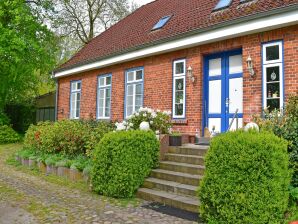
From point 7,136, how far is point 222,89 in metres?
13.3

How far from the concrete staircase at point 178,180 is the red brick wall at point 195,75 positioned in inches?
95.9

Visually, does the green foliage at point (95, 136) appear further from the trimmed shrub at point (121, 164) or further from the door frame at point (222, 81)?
the door frame at point (222, 81)

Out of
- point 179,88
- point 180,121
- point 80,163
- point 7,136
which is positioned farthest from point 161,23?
point 7,136

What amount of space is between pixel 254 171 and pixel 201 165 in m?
2.56

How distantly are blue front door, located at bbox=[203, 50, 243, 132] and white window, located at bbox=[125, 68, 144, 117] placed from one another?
3.09m

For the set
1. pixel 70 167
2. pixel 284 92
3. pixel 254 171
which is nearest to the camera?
pixel 254 171

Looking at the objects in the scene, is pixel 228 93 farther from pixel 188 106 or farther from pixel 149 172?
pixel 149 172

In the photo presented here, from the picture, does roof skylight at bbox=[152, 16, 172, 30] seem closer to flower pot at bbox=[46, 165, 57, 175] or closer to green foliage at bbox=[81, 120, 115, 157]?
green foliage at bbox=[81, 120, 115, 157]

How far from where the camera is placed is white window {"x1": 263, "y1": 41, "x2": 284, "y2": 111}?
8758mm

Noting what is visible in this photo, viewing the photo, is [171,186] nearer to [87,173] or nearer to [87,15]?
[87,173]

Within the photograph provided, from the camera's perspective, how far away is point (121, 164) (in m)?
7.19

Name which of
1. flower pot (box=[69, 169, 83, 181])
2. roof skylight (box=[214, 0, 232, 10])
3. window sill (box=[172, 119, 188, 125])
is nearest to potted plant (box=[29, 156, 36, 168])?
flower pot (box=[69, 169, 83, 181])

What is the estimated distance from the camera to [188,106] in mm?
10961

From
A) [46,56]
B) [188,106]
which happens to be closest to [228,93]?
[188,106]
